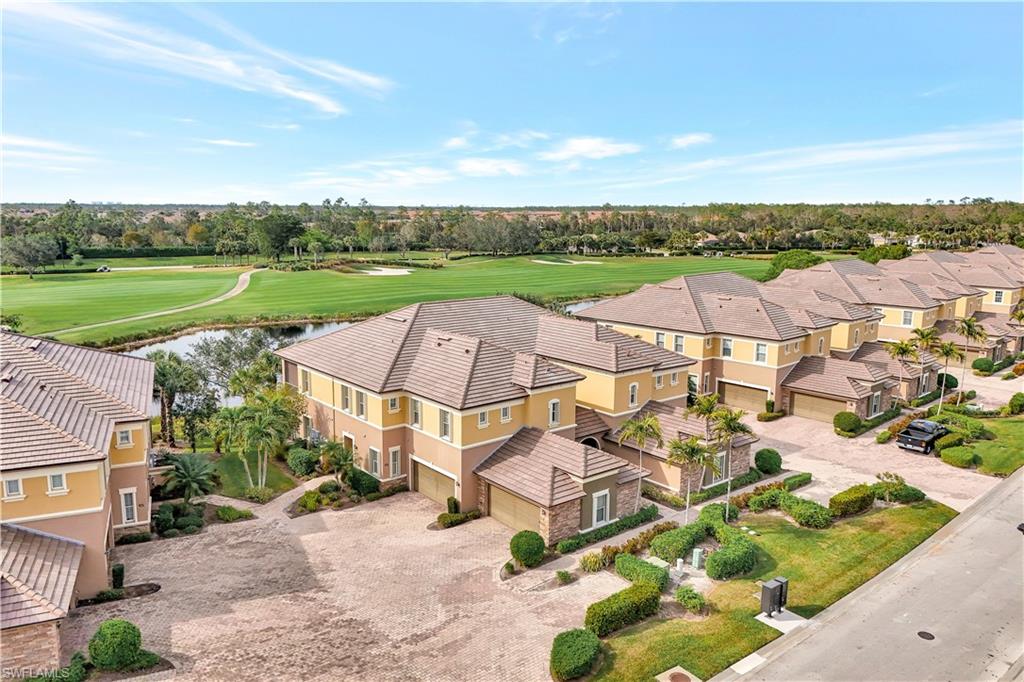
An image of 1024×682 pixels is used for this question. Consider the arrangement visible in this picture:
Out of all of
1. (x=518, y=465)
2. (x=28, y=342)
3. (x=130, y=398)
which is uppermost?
(x=28, y=342)

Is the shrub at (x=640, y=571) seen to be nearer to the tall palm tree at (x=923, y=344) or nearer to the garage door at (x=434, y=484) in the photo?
the garage door at (x=434, y=484)

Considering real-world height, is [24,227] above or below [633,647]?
above

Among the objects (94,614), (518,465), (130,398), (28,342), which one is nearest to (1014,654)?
(518,465)

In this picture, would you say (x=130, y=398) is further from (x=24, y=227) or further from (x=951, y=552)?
(x=24, y=227)

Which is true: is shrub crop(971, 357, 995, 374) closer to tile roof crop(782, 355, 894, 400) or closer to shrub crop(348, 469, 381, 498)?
tile roof crop(782, 355, 894, 400)

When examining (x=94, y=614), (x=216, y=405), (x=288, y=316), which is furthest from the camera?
(x=288, y=316)

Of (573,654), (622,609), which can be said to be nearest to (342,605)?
(573,654)

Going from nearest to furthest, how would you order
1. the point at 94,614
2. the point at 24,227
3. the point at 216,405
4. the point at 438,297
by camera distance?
the point at 94,614 → the point at 216,405 → the point at 438,297 → the point at 24,227

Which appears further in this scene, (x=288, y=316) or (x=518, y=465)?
(x=288, y=316)
